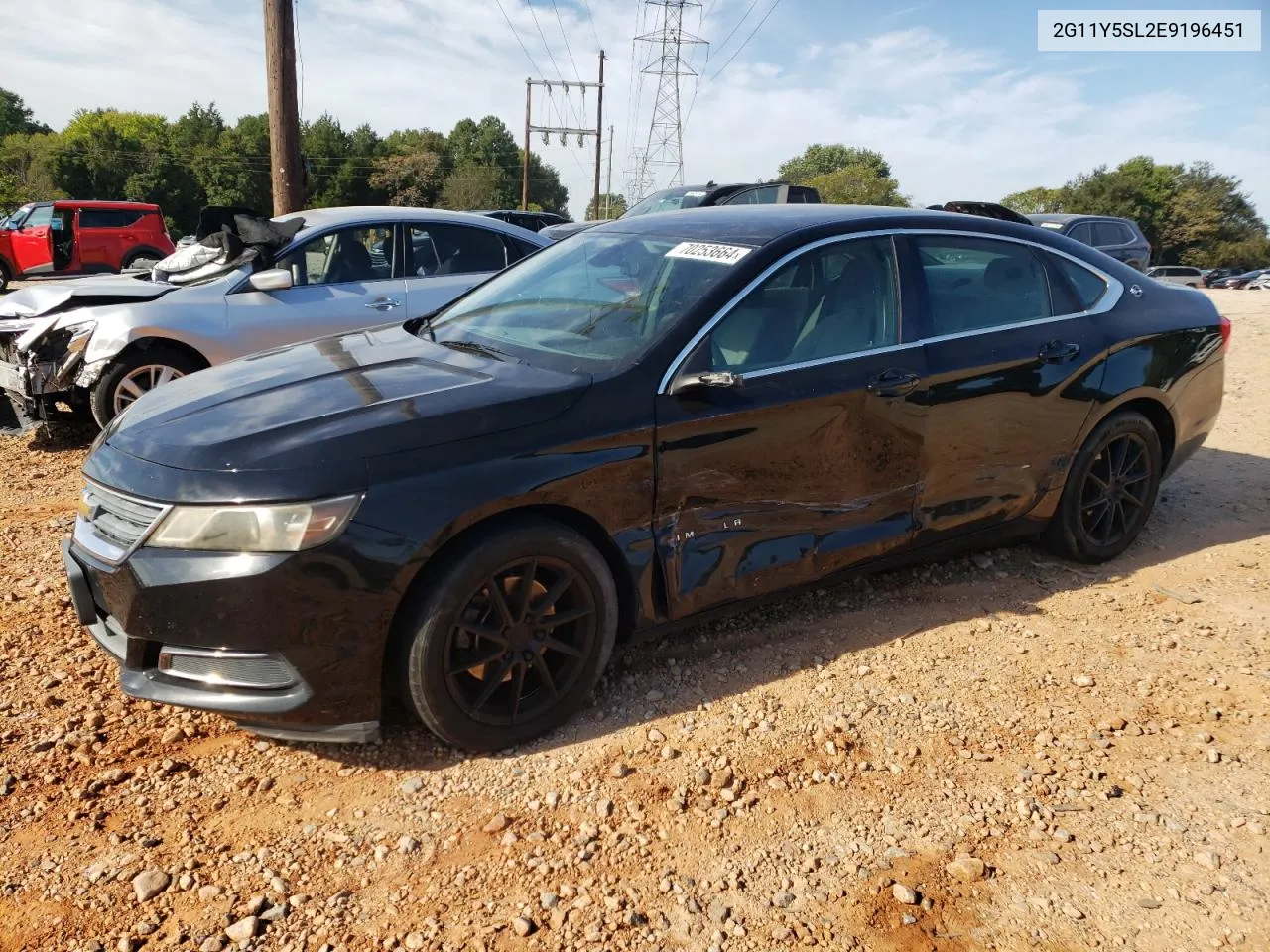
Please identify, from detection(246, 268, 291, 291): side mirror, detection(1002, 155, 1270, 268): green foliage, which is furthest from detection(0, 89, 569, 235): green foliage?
detection(246, 268, 291, 291): side mirror

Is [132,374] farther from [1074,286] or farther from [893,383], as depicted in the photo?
[1074,286]

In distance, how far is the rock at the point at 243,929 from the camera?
2.08 m

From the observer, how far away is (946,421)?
358 centimetres

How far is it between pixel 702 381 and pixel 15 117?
360 ft

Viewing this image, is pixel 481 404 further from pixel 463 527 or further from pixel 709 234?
pixel 709 234

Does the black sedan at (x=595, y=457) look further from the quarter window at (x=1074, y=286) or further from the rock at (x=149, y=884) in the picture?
the rock at (x=149, y=884)

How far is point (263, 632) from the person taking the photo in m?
2.42

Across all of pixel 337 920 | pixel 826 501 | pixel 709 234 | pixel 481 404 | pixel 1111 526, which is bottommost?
pixel 337 920

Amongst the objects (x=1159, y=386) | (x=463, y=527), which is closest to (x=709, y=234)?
(x=463, y=527)

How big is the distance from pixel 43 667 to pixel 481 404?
1966mm

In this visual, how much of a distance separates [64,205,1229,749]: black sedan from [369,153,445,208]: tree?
215 feet

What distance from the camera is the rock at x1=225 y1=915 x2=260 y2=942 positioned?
208 centimetres

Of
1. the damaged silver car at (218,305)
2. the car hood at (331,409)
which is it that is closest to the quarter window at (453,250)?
the damaged silver car at (218,305)

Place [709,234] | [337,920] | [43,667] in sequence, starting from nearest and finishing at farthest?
[337,920] → [43,667] → [709,234]
